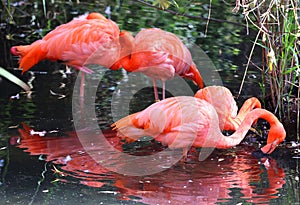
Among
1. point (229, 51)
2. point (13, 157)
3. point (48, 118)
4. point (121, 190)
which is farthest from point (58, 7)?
point (121, 190)

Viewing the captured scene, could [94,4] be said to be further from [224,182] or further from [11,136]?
[224,182]

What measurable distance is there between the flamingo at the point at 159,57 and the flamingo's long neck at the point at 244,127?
0.98 meters

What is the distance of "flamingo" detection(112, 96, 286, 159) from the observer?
351 centimetres

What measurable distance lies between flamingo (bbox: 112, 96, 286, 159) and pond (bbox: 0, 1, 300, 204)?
11cm

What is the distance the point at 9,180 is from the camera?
3.21 metres

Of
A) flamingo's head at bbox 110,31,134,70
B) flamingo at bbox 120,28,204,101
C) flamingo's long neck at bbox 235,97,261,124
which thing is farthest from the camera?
flamingo's head at bbox 110,31,134,70

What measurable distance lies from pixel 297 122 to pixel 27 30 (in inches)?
135

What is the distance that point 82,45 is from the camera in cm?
459

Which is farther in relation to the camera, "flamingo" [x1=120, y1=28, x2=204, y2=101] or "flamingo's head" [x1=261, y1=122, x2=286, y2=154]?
"flamingo" [x1=120, y1=28, x2=204, y2=101]

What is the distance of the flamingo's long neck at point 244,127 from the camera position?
3557 millimetres

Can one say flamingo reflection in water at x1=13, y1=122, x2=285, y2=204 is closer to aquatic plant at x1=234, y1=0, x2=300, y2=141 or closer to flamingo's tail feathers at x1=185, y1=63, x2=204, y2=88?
aquatic plant at x1=234, y1=0, x2=300, y2=141

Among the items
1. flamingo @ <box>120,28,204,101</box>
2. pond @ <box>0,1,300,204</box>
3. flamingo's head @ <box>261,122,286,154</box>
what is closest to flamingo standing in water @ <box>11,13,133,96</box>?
flamingo @ <box>120,28,204,101</box>

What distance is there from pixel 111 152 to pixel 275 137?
39.3 inches

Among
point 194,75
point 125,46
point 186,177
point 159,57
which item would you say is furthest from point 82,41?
point 186,177
